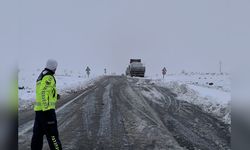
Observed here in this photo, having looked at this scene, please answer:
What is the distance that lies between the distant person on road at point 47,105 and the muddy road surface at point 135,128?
665mm

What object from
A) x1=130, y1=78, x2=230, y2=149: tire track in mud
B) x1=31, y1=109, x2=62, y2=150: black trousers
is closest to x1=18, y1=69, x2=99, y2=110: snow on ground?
x1=31, y1=109, x2=62, y2=150: black trousers

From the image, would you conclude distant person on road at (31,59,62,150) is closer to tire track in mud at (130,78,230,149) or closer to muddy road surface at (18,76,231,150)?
muddy road surface at (18,76,231,150)

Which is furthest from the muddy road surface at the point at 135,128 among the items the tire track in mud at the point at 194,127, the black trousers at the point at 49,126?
the black trousers at the point at 49,126

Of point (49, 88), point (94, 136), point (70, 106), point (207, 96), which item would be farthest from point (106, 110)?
point (49, 88)

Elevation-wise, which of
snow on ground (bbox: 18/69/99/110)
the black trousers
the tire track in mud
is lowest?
the tire track in mud

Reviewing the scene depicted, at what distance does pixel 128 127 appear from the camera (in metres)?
8.19

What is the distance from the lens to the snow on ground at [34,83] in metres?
6.37

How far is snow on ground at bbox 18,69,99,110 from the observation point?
6.37 meters

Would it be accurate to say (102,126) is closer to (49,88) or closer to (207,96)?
(49,88)

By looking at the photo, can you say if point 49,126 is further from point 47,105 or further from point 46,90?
point 46,90

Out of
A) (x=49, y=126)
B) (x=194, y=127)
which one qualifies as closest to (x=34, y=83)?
(x=49, y=126)

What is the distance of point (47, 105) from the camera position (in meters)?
5.54

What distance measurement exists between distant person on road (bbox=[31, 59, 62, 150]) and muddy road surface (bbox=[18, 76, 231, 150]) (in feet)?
2.18

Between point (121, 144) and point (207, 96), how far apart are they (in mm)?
6951
